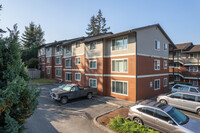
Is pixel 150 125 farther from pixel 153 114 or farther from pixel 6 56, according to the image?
pixel 6 56

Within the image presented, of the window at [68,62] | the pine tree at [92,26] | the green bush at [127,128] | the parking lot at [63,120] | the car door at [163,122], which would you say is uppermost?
the pine tree at [92,26]

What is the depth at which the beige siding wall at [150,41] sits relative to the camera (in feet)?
45.3

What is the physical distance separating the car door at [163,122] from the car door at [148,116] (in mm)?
240

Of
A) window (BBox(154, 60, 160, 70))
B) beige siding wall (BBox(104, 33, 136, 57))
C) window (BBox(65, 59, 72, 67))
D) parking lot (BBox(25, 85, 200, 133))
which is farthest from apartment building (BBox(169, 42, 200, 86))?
window (BBox(65, 59, 72, 67))

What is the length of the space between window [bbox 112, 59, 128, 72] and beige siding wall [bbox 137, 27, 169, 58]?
7.04ft

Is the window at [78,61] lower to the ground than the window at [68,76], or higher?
higher

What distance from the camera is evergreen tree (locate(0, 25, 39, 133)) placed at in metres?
3.30

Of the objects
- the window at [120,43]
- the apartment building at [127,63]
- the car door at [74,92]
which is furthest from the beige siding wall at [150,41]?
the car door at [74,92]

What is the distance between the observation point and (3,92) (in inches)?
122

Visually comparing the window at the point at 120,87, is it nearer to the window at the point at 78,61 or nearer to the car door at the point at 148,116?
the car door at the point at 148,116

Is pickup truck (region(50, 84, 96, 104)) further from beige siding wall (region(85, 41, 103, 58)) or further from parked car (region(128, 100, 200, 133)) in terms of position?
parked car (region(128, 100, 200, 133))

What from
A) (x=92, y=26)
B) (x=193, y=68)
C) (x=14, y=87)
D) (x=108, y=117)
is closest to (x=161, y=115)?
(x=108, y=117)

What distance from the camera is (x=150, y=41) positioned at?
15.4 metres

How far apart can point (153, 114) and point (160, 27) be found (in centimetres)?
1425
